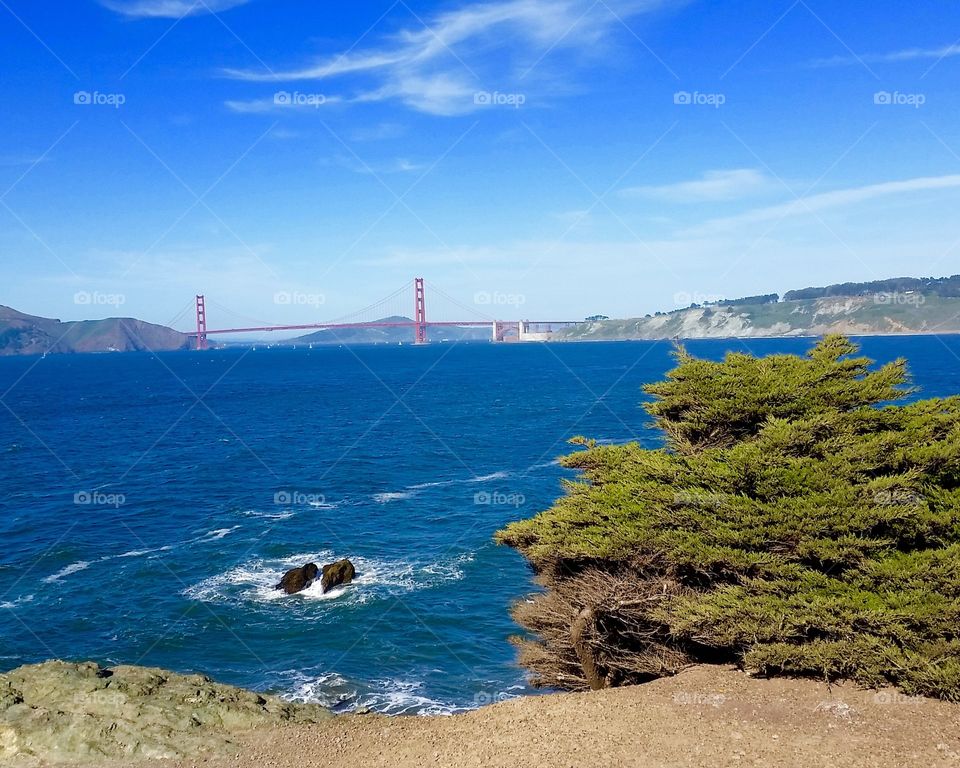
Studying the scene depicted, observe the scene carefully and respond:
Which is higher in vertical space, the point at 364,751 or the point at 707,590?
the point at 707,590

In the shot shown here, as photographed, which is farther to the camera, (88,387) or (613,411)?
(88,387)

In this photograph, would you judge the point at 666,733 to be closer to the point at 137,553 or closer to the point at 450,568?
the point at 450,568

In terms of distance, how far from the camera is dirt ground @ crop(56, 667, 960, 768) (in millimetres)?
12172

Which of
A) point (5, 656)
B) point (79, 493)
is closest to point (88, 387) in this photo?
point (79, 493)

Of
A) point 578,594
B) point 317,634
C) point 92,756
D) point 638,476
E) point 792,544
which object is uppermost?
point 638,476

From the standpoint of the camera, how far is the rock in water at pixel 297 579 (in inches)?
1219

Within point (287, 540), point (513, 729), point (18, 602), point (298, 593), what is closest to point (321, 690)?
point (298, 593)

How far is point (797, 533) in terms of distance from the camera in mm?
15211

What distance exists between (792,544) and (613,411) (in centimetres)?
6441

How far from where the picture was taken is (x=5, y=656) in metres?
25.4

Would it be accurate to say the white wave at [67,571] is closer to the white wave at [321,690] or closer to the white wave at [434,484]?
the white wave at [321,690]

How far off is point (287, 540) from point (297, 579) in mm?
6401

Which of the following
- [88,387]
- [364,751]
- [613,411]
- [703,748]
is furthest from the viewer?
[88,387]

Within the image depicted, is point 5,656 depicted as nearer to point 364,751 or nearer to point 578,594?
point 364,751
